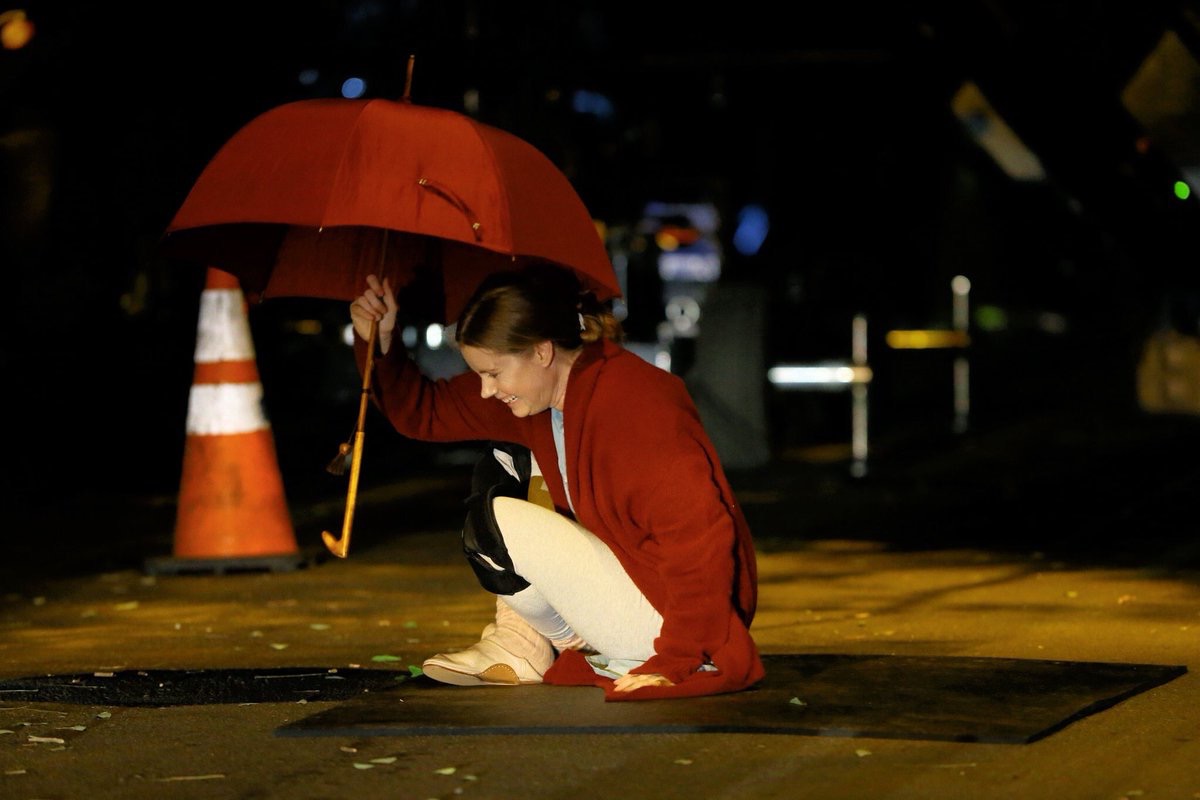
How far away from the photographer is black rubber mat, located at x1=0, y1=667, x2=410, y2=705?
619 centimetres

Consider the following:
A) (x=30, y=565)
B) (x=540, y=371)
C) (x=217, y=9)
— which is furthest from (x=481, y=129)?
(x=217, y=9)

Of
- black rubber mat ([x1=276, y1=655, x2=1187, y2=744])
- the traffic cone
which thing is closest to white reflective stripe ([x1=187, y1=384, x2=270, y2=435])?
the traffic cone

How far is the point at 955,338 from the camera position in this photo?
22.3m

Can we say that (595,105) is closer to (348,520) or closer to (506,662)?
(506,662)

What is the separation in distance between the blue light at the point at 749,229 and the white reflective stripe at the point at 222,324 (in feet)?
110

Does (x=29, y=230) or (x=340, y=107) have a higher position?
(x=29, y=230)

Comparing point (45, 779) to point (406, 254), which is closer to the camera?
point (45, 779)

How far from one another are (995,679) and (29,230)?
11.7 m

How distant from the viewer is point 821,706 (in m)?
5.68

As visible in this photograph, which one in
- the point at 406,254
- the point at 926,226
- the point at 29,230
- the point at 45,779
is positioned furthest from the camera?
the point at 926,226

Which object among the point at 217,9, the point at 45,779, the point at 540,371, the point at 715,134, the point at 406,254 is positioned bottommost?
the point at 45,779

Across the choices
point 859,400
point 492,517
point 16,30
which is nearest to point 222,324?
point 16,30

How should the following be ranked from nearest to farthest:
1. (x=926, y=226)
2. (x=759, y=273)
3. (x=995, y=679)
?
(x=995, y=679), (x=759, y=273), (x=926, y=226)

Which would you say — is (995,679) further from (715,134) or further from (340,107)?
(715,134)
